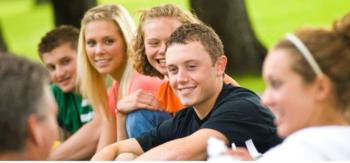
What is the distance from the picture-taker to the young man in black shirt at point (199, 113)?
357cm

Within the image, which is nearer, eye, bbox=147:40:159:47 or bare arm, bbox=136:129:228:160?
bare arm, bbox=136:129:228:160

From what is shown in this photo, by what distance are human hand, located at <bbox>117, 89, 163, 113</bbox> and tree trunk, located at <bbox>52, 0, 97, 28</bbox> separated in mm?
4129

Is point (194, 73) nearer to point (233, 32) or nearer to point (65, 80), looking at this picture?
point (65, 80)

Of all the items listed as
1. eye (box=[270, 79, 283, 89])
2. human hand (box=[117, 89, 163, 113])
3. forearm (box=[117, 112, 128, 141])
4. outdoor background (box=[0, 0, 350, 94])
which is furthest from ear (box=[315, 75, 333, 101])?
outdoor background (box=[0, 0, 350, 94])

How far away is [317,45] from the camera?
2.66 m

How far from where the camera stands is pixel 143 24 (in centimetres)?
451

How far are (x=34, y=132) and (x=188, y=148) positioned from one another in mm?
1368

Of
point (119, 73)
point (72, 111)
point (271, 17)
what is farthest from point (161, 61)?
point (271, 17)

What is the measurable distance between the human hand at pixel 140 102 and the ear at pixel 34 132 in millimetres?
2023

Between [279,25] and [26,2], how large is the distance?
4067 mm

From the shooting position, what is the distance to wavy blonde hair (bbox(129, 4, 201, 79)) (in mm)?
4430

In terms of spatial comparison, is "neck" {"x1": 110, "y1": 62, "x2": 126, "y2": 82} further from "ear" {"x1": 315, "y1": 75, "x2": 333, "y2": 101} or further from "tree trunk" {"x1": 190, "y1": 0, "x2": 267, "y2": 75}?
"tree trunk" {"x1": 190, "y1": 0, "x2": 267, "y2": 75}

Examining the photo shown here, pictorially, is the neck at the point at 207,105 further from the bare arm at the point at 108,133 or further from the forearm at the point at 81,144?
the forearm at the point at 81,144

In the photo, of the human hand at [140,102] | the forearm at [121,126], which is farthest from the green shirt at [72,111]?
the human hand at [140,102]
